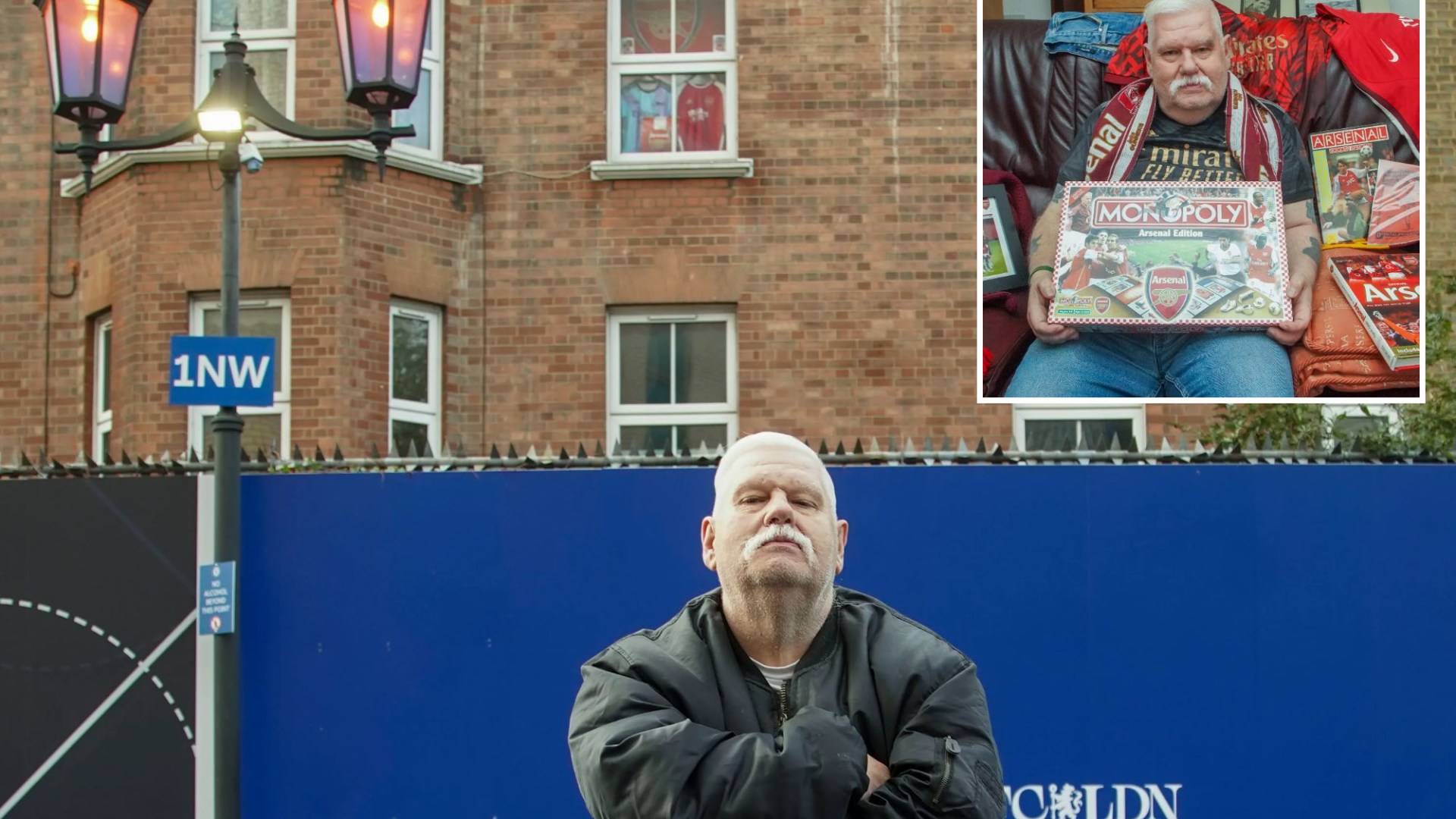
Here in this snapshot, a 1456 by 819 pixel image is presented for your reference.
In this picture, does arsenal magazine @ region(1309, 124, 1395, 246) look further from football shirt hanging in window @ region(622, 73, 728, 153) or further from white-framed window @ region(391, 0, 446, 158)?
white-framed window @ region(391, 0, 446, 158)

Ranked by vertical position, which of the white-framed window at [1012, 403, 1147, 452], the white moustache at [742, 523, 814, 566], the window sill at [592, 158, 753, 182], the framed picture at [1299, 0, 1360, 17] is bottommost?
the white moustache at [742, 523, 814, 566]

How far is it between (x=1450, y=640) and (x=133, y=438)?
8832 millimetres

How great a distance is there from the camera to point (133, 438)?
1315 cm

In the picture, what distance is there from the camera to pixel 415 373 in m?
13.5

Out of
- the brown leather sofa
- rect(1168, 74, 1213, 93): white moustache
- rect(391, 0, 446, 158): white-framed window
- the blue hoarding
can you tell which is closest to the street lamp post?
→ the blue hoarding

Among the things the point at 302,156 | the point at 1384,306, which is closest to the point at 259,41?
the point at 302,156

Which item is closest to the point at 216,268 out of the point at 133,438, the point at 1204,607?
the point at 133,438

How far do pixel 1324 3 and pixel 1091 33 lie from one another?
1548mm

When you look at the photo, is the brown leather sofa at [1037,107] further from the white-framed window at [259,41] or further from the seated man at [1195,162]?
the white-framed window at [259,41]

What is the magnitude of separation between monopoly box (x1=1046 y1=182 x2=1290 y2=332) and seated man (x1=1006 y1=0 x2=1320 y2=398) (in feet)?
0.28

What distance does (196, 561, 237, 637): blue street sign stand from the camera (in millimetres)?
8836

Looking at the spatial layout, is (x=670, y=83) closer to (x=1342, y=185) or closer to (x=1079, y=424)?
(x=1079, y=424)

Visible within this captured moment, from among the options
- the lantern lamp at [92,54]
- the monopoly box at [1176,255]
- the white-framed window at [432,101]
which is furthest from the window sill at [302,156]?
the monopoly box at [1176,255]

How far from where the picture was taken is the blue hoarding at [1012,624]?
883cm
